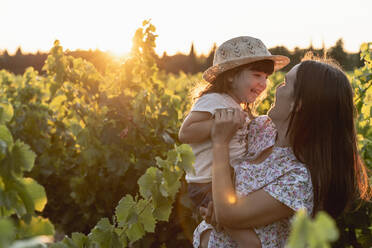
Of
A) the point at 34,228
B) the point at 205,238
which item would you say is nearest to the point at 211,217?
the point at 205,238

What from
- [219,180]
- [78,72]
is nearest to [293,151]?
[219,180]

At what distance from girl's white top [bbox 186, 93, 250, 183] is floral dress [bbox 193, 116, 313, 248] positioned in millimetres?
137

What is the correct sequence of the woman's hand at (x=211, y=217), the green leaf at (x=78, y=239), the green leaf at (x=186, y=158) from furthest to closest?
the woman's hand at (x=211, y=217), the green leaf at (x=78, y=239), the green leaf at (x=186, y=158)


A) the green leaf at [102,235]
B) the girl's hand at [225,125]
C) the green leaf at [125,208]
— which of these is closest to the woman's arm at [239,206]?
the girl's hand at [225,125]

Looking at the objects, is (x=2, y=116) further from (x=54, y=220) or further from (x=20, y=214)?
(x=54, y=220)

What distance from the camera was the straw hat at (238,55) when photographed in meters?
2.45

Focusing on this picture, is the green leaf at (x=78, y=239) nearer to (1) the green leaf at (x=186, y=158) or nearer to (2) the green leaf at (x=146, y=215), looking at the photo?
(2) the green leaf at (x=146, y=215)

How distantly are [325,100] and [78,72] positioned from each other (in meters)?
4.24

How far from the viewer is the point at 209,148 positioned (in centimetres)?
231

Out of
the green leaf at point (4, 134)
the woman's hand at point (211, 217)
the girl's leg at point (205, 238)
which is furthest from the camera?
the girl's leg at point (205, 238)

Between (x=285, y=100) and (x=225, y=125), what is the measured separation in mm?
324

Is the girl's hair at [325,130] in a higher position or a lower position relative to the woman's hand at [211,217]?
higher

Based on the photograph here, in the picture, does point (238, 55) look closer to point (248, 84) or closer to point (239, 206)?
point (248, 84)

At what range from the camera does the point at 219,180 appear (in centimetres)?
191
